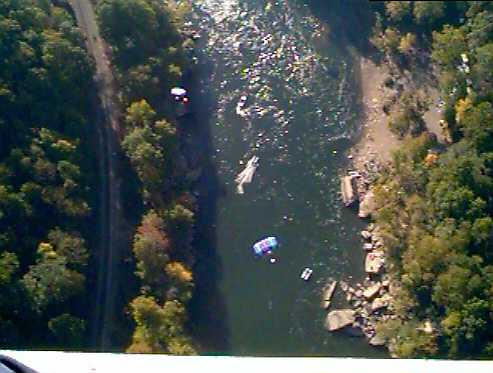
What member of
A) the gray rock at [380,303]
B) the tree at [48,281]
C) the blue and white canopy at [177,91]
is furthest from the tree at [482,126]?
the tree at [48,281]

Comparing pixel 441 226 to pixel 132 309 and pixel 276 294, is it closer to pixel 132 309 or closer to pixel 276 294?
pixel 276 294

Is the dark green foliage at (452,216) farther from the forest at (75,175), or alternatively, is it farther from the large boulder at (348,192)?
the forest at (75,175)

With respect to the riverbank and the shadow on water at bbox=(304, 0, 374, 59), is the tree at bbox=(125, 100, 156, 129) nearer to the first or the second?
the riverbank

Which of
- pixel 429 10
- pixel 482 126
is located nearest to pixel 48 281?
pixel 482 126

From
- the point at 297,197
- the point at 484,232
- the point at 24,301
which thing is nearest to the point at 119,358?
the point at 24,301

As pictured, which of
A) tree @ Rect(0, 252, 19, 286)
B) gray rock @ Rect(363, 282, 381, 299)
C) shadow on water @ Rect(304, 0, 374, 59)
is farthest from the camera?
shadow on water @ Rect(304, 0, 374, 59)

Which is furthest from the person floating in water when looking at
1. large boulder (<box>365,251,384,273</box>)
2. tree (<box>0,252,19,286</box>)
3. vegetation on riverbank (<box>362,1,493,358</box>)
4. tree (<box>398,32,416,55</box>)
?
tree (<box>0,252,19,286</box>)

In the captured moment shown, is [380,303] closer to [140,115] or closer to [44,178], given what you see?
[140,115]
